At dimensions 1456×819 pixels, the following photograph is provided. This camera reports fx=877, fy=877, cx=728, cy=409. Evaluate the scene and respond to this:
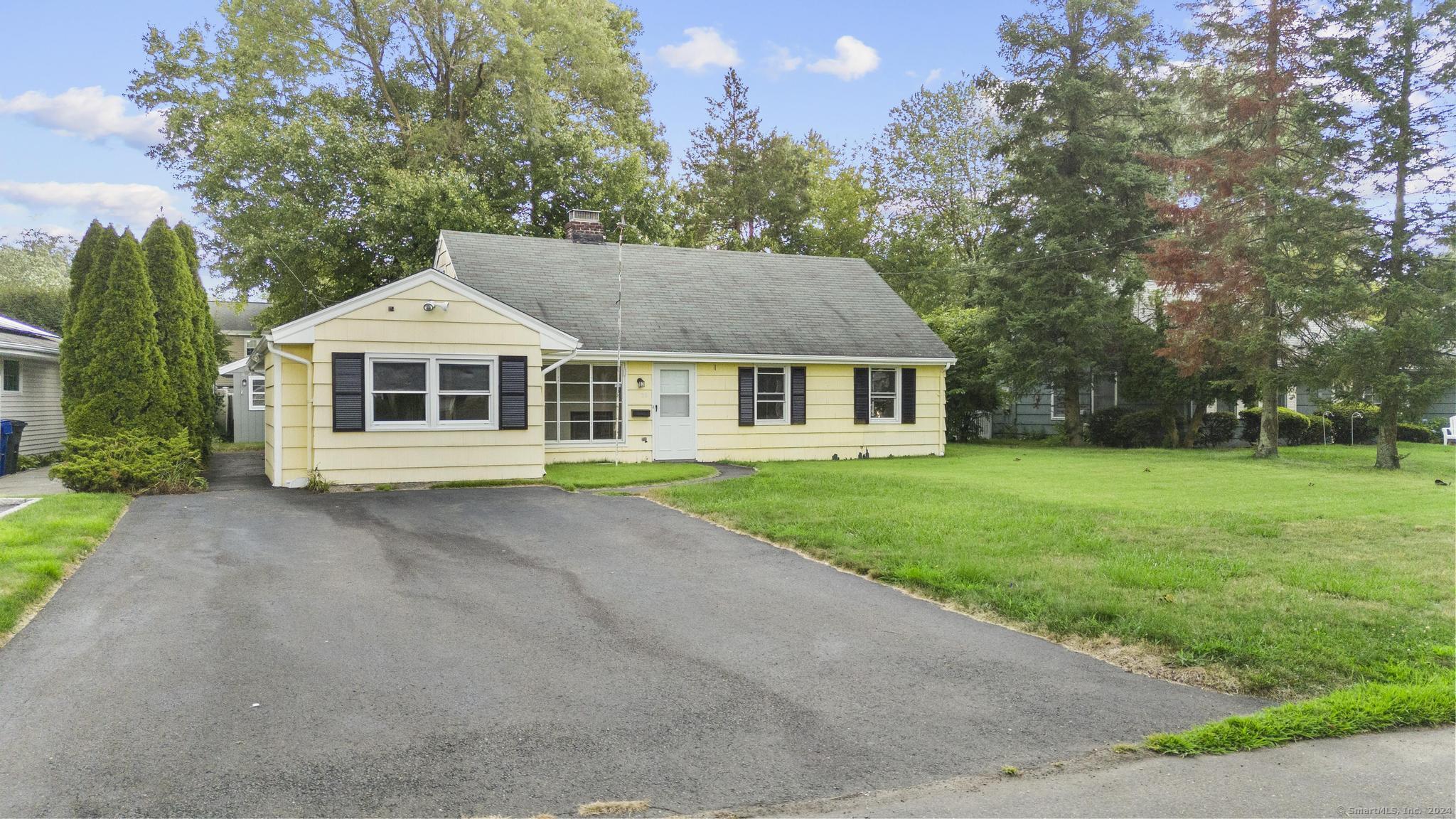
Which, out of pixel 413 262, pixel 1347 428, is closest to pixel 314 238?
pixel 413 262

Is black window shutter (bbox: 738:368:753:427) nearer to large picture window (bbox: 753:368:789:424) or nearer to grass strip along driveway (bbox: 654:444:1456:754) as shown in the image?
→ large picture window (bbox: 753:368:789:424)

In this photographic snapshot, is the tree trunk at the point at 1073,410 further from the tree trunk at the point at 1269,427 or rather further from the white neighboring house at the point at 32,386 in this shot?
the white neighboring house at the point at 32,386

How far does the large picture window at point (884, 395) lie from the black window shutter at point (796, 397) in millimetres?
1663

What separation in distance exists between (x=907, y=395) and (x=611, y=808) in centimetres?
1646

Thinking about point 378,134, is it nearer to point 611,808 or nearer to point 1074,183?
point 1074,183

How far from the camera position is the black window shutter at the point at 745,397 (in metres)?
17.4

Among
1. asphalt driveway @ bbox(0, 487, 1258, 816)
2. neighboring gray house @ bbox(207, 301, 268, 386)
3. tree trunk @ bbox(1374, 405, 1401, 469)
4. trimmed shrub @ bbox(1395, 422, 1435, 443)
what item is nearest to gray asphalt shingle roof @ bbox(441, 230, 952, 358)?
tree trunk @ bbox(1374, 405, 1401, 469)

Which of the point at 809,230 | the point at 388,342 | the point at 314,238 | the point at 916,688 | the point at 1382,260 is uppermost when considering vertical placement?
the point at 809,230

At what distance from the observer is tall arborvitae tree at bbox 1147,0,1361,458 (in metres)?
15.8

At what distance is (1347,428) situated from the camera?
78.5 feet

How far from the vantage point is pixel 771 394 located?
58.2 ft

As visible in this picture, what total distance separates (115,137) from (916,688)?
108 ft

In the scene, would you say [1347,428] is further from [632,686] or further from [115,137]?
[115,137]

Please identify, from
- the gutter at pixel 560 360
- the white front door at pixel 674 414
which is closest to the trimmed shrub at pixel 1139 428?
the white front door at pixel 674 414
